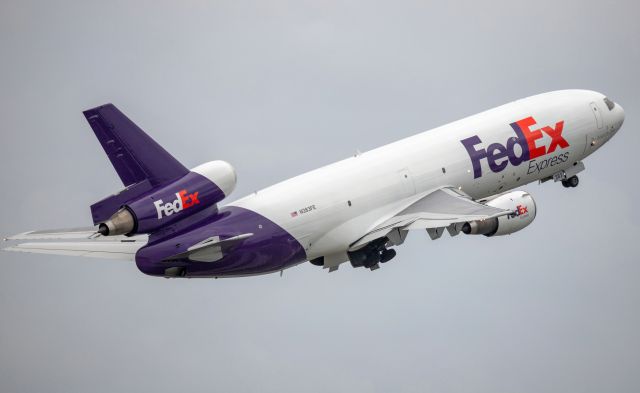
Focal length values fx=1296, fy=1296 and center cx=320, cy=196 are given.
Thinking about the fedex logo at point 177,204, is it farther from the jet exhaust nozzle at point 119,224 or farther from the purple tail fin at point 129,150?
the jet exhaust nozzle at point 119,224

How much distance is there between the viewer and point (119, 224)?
49.2m

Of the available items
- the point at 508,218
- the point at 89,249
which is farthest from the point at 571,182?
the point at 89,249

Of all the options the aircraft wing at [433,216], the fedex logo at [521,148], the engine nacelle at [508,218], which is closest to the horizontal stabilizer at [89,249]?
the aircraft wing at [433,216]

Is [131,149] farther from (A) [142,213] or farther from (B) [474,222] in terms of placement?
(B) [474,222]

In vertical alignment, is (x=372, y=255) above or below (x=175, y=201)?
below

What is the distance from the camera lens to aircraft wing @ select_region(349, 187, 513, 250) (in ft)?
179

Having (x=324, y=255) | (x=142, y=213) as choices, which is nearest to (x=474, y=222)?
(x=324, y=255)

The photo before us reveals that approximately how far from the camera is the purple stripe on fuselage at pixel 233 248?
51.3 m

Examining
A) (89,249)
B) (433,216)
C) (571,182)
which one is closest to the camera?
(89,249)

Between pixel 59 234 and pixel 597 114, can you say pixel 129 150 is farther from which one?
pixel 597 114

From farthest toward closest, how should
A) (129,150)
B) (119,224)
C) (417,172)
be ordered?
(417,172)
(129,150)
(119,224)

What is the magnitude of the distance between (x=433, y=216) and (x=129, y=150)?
13.6 m

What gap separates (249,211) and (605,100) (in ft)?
69.8

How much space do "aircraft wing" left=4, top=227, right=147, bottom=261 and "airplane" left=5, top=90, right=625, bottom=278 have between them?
47 millimetres
